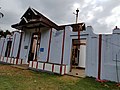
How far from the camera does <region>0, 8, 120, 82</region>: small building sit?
8586mm

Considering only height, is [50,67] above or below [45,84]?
above

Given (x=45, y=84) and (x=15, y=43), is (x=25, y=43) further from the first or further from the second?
(x=45, y=84)

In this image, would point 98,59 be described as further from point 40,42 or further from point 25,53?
point 25,53

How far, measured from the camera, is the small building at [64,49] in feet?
28.2

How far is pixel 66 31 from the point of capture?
1112 cm

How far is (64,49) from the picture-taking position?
1090 centimetres

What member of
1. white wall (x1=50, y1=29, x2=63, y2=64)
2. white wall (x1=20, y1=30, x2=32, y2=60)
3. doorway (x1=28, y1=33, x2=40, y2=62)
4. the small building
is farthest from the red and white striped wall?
white wall (x1=20, y1=30, x2=32, y2=60)

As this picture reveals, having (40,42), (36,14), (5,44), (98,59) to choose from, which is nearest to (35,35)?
(40,42)

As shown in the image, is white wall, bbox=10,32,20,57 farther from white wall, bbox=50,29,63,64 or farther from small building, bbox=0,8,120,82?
white wall, bbox=50,29,63,64

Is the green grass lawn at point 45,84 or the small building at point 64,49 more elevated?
the small building at point 64,49

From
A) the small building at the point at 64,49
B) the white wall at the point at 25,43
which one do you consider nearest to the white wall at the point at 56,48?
the small building at the point at 64,49

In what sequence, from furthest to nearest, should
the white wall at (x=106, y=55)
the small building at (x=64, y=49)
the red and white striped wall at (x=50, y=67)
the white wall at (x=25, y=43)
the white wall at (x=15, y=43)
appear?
the white wall at (x=15, y=43) < the white wall at (x=25, y=43) < the red and white striped wall at (x=50, y=67) < the small building at (x=64, y=49) < the white wall at (x=106, y=55)

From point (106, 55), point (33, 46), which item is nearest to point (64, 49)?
point (106, 55)

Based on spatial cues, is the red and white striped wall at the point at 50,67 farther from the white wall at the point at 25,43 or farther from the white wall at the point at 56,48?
the white wall at the point at 25,43
